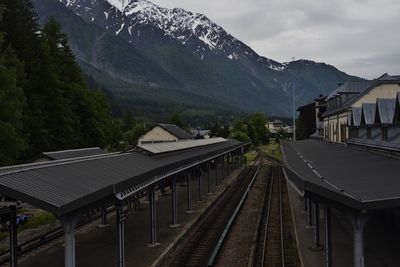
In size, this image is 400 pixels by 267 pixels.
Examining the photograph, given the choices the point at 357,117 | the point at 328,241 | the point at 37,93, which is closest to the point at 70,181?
the point at 328,241

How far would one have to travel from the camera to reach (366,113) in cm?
3247

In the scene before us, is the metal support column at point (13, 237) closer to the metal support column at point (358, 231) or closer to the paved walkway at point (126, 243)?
the paved walkway at point (126, 243)

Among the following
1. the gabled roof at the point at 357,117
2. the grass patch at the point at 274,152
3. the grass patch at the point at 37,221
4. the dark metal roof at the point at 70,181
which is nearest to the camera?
the dark metal roof at the point at 70,181

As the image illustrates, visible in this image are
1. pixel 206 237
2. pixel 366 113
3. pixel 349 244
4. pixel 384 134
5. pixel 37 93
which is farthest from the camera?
pixel 37 93

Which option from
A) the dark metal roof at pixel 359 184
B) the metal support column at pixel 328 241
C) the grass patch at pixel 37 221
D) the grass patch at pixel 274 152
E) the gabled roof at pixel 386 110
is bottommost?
the grass patch at pixel 37 221

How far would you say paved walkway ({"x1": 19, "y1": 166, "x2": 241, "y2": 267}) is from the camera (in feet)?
65.7

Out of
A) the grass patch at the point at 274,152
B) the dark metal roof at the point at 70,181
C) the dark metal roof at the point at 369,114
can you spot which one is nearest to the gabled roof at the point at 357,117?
the dark metal roof at the point at 369,114

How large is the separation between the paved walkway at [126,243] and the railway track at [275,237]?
13.9ft

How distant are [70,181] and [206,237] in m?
11.5

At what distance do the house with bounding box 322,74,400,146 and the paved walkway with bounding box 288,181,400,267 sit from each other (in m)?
4.63

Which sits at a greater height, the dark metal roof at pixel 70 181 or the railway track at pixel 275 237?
the dark metal roof at pixel 70 181

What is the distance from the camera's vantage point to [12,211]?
15.0 metres

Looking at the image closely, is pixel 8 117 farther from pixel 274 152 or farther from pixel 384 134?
pixel 274 152

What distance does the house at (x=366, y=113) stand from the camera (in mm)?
26906
